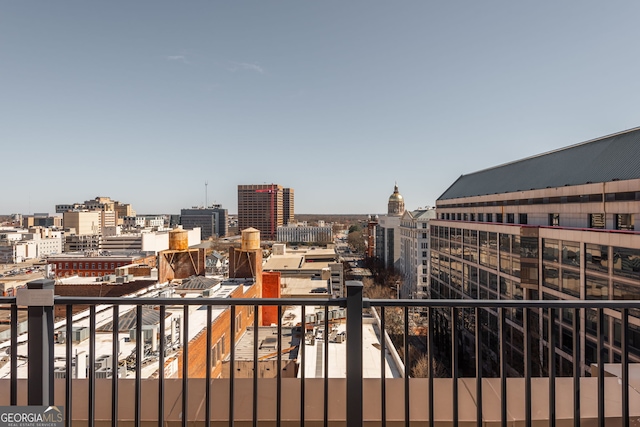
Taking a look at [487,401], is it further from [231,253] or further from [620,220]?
[231,253]

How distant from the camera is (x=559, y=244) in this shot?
677 inches

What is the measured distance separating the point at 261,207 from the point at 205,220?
115 ft

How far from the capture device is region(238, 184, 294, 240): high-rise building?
10794cm

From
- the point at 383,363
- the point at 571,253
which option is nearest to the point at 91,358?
the point at 383,363

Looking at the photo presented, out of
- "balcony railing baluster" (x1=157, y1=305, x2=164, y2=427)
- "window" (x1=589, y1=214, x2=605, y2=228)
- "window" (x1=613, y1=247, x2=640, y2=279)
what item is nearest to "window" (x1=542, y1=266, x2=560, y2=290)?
"window" (x1=589, y1=214, x2=605, y2=228)

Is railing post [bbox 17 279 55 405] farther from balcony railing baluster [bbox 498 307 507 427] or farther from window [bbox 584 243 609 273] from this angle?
window [bbox 584 243 609 273]

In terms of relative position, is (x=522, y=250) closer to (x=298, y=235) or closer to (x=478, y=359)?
(x=478, y=359)

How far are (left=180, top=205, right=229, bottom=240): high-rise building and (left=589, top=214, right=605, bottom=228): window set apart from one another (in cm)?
12537

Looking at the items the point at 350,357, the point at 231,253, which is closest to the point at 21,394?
the point at 350,357

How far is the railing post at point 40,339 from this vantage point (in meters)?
1.97

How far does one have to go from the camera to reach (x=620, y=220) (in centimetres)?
1530

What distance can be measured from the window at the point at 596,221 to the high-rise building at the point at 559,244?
51mm

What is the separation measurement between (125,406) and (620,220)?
20.4 m

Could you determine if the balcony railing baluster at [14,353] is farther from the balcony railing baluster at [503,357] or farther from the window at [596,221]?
the window at [596,221]
